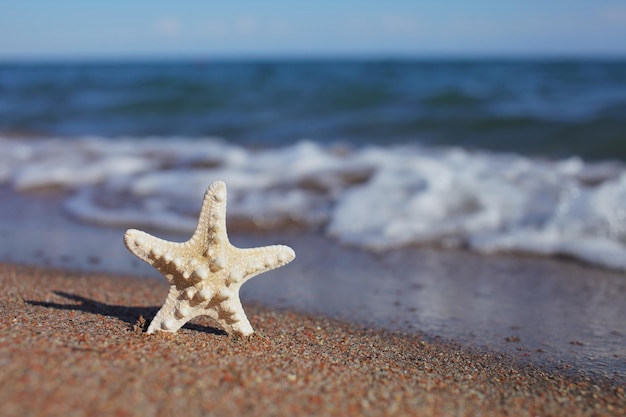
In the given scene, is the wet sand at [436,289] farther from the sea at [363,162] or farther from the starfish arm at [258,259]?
the starfish arm at [258,259]

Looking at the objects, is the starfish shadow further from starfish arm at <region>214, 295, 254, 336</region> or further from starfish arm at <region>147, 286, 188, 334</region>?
starfish arm at <region>147, 286, 188, 334</region>

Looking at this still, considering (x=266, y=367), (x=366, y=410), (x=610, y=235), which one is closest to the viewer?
(x=366, y=410)

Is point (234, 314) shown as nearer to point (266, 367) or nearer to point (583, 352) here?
point (266, 367)

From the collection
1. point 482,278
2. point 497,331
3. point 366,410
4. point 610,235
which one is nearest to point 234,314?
point 366,410

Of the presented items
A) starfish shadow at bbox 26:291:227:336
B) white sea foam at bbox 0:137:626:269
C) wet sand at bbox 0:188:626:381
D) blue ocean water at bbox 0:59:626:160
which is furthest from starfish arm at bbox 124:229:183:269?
blue ocean water at bbox 0:59:626:160

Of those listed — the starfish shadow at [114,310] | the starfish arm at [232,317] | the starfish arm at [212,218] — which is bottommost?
the starfish shadow at [114,310]

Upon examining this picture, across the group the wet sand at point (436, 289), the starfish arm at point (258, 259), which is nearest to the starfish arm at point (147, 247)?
the starfish arm at point (258, 259)
